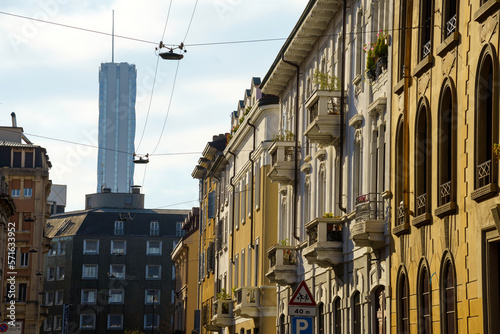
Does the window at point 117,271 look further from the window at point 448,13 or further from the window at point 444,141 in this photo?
the window at point 448,13

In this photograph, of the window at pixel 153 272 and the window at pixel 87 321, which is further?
the window at pixel 153 272

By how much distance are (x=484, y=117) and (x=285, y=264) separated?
733 inches

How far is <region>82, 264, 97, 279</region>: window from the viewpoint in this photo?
371 feet

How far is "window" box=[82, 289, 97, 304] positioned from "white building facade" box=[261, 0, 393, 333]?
75594 mm

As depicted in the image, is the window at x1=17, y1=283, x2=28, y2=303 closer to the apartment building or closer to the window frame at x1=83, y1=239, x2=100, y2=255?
the apartment building

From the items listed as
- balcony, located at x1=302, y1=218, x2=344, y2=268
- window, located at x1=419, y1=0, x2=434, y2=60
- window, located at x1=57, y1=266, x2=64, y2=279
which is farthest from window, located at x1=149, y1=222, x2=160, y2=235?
window, located at x1=419, y1=0, x2=434, y2=60

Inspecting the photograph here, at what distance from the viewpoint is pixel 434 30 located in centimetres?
2120

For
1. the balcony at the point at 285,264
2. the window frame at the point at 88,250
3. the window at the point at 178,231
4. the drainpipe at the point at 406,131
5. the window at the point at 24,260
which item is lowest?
the balcony at the point at 285,264

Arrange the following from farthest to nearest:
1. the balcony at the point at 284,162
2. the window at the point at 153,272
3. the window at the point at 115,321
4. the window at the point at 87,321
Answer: the window at the point at 153,272 < the window at the point at 115,321 < the window at the point at 87,321 < the balcony at the point at 284,162

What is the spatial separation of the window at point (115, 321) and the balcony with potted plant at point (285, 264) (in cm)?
7815

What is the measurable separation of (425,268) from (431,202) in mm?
1394

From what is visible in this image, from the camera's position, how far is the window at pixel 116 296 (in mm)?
112938

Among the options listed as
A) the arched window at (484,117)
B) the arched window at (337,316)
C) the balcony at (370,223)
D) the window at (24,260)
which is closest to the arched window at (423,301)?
the balcony at (370,223)

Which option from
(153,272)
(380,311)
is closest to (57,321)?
(153,272)
